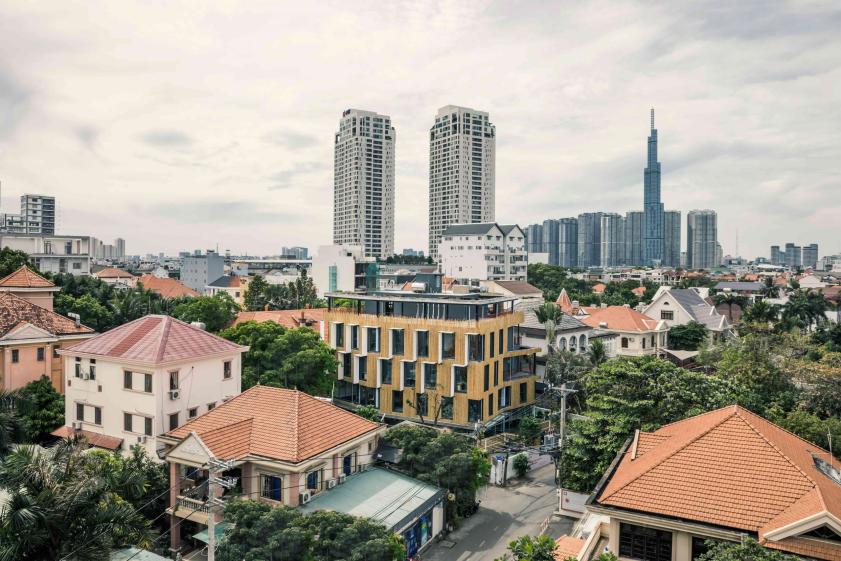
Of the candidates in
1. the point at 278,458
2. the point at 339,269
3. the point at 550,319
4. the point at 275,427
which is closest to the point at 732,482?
the point at 278,458

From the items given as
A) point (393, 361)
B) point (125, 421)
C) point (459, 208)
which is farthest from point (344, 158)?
point (125, 421)

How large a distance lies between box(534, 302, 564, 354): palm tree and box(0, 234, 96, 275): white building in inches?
2630

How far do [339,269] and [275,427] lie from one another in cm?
8158

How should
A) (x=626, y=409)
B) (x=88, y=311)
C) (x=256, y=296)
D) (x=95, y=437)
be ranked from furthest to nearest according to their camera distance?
(x=256, y=296) < (x=88, y=311) < (x=95, y=437) < (x=626, y=409)

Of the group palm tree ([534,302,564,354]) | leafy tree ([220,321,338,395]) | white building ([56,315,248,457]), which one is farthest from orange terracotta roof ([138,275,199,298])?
white building ([56,315,248,457])

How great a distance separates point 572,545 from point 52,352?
3641cm

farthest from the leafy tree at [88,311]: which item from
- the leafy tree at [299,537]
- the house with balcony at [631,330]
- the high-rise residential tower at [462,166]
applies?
the high-rise residential tower at [462,166]

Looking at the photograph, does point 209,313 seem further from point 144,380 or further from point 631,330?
point 631,330

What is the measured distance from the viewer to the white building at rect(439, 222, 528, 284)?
122000mm

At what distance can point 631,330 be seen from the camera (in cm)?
6500

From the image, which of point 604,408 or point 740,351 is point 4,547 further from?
point 740,351

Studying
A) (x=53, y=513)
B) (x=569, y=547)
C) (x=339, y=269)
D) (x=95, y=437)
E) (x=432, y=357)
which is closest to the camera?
(x=53, y=513)

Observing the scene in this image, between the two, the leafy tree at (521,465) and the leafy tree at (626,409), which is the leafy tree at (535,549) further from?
the leafy tree at (521,465)

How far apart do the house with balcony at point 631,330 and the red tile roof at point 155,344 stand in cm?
4337
